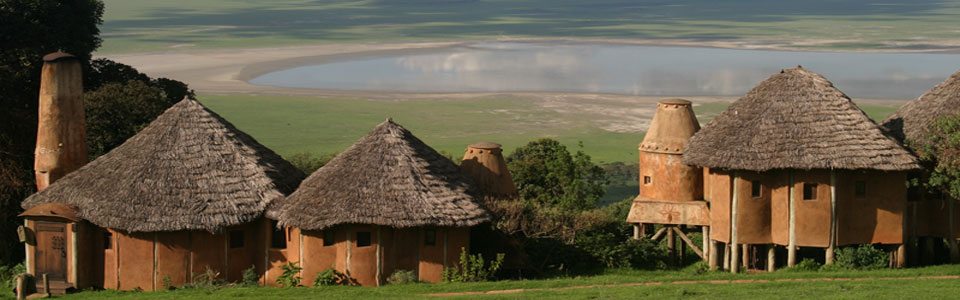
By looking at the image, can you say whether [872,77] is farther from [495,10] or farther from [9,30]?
[495,10]

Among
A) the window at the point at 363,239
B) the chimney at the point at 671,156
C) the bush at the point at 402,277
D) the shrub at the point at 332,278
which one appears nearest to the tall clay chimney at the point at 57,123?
the shrub at the point at 332,278

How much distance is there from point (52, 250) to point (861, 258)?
53.3 ft

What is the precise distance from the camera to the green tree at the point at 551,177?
41.8 meters

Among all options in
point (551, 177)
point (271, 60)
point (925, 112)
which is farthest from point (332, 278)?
point (271, 60)

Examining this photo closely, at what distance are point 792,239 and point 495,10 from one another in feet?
470

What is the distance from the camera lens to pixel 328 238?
31281 mm

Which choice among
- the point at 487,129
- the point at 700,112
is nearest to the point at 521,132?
the point at 487,129

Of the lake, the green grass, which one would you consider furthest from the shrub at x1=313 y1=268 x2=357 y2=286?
the lake

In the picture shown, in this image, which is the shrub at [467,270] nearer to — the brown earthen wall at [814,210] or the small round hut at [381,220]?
the small round hut at [381,220]

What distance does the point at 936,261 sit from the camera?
34.0 m

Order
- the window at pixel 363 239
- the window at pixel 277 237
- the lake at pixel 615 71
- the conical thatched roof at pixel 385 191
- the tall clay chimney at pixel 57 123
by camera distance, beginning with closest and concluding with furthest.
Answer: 1. the conical thatched roof at pixel 385 191
2. the window at pixel 363 239
3. the window at pixel 277 237
4. the tall clay chimney at pixel 57 123
5. the lake at pixel 615 71

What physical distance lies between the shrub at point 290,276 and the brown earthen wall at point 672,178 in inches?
340

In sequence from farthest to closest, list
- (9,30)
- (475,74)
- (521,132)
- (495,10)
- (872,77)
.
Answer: (495,10) < (475,74) < (872,77) < (521,132) < (9,30)

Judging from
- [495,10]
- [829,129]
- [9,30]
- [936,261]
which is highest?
[495,10]
